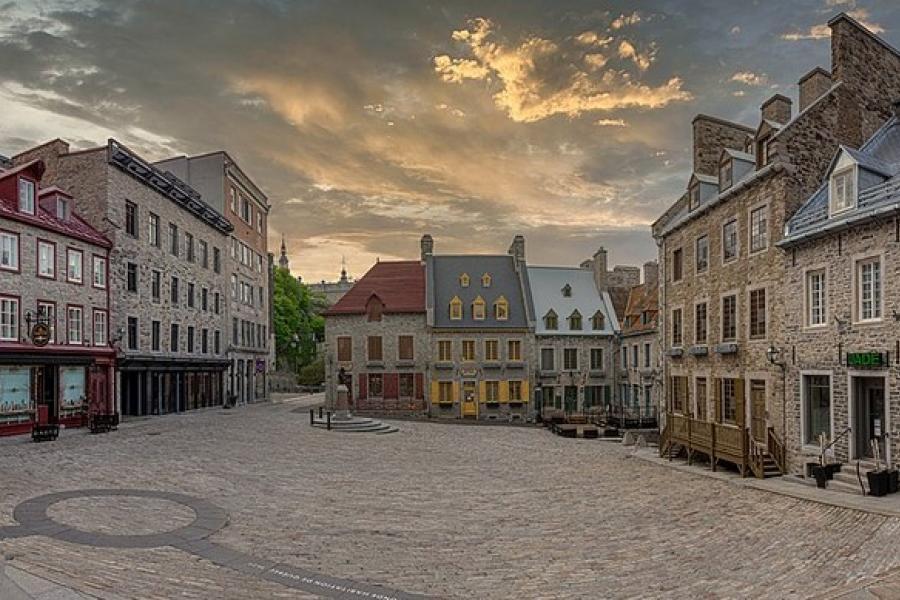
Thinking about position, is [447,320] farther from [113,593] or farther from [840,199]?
[113,593]

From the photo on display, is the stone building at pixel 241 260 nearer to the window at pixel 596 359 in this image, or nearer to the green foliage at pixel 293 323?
the green foliage at pixel 293 323

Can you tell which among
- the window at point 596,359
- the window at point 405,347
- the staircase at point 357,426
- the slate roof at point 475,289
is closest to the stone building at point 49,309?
the staircase at point 357,426

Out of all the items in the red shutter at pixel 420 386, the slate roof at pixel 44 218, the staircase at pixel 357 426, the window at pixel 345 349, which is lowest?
the staircase at pixel 357 426

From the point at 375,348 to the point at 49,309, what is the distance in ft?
74.6

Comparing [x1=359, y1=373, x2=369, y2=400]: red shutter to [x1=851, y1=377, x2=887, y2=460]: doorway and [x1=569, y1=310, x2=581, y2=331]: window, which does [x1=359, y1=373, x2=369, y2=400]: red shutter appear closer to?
[x1=569, y1=310, x2=581, y2=331]: window

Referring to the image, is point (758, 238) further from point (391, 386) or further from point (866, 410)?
point (391, 386)

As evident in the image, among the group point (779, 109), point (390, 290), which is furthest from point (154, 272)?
point (779, 109)

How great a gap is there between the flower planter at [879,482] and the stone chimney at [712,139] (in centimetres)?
A: 1519

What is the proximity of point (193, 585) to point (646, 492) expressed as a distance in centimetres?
1190

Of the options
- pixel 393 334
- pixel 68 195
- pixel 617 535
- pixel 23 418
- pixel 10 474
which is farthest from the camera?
pixel 393 334

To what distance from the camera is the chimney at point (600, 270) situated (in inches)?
2005

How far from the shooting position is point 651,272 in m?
47.0

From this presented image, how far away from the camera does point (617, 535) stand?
1266cm

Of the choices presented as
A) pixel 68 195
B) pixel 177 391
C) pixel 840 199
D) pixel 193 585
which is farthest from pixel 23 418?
pixel 840 199
